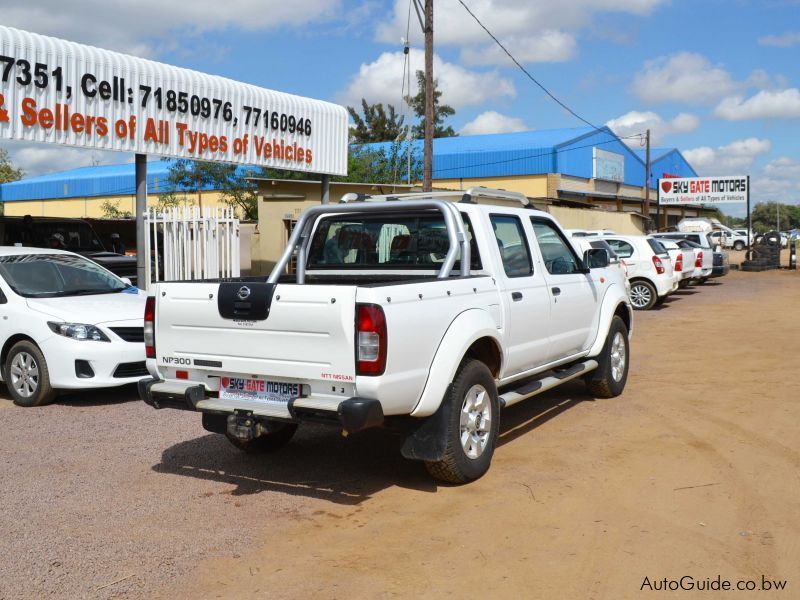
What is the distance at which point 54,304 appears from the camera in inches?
343

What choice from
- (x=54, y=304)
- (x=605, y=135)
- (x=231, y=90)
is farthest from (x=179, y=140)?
(x=605, y=135)

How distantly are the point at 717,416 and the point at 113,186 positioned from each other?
48825 millimetres

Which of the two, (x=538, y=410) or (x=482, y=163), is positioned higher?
(x=482, y=163)

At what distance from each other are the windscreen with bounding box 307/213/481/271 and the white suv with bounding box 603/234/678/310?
495 inches

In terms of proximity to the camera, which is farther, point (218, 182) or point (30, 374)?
point (218, 182)

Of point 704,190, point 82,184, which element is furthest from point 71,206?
point 704,190

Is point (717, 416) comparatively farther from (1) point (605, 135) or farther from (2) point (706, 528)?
(1) point (605, 135)

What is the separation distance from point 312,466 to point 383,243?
1849mm

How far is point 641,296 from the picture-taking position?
18.9m

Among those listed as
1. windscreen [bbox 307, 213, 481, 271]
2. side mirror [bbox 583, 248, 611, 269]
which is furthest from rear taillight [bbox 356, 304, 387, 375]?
side mirror [bbox 583, 248, 611, 269]

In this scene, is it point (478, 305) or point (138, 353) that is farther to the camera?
point (138, 353)

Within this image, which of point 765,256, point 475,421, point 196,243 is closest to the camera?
point 475,421

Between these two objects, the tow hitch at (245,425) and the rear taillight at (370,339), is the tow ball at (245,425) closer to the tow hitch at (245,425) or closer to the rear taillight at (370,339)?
the tow hitch at (245,425)

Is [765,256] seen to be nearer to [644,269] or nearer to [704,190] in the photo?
[704,190]
